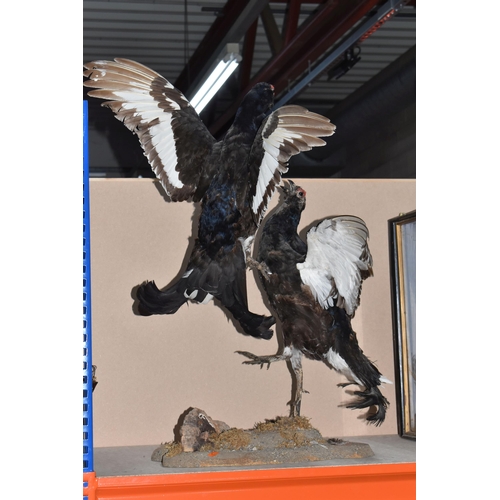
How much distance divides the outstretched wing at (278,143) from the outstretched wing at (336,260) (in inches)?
5.5

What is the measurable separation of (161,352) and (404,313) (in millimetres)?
629

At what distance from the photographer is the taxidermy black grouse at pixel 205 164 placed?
137 cm

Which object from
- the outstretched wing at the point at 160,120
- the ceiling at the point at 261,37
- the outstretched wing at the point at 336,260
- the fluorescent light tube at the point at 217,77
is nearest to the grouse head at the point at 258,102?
the outstretched wing at the point at 160,120

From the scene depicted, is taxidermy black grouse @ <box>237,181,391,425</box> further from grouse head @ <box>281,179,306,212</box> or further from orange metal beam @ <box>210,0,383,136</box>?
orange metal beam @ <box>210,0,383,136</box>

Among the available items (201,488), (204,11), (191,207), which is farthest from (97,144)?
(201,488)

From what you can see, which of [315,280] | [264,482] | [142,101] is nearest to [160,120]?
[142,101]

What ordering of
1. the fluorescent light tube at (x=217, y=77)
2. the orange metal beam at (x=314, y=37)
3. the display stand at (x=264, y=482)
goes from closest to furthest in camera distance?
1. the display stand at (x=264, y=482)
2. the fluorescent light tube at (x=217, y=77)
3. the orange metal beam at (x=314, y=37)

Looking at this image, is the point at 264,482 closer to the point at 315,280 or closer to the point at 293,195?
the point at 315,280

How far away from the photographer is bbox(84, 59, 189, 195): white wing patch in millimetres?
1354

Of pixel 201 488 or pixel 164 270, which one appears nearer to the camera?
pixel 201 488

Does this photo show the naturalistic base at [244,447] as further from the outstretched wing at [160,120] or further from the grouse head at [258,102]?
the grouse head at [258,102]
